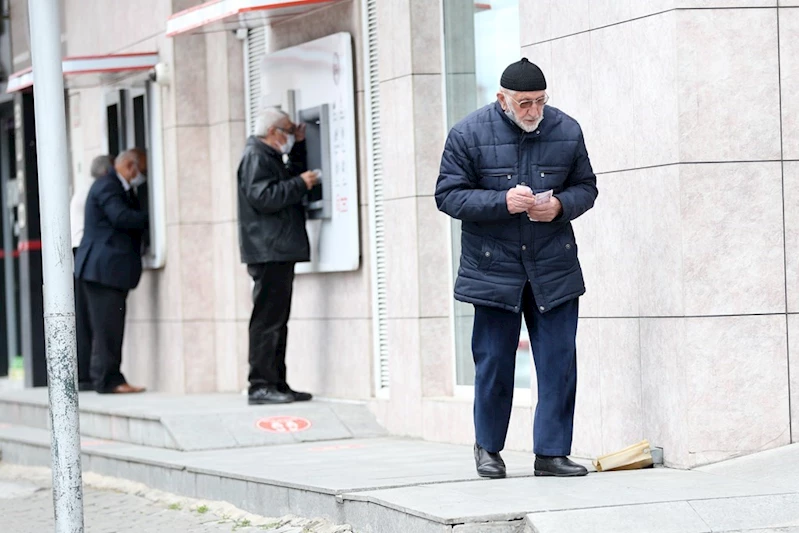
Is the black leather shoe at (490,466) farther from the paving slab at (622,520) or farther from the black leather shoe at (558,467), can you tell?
the paving slab at (622,520)

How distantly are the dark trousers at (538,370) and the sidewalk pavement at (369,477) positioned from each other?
0.71 feet

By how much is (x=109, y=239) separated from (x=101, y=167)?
2.11ft

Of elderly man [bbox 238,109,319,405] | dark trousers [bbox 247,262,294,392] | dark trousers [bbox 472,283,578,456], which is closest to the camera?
dark trousers [bbox 472,283,578,456]

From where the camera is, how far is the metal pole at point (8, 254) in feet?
65.4

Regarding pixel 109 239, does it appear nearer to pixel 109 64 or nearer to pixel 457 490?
pixel 109 64

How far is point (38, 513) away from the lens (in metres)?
9.24

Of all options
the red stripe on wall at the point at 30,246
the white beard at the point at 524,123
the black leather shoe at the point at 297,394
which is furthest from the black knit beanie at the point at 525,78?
the red stripe on wall at the point at 30,246

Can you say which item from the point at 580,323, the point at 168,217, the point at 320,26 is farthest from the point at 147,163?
the point at 580,323

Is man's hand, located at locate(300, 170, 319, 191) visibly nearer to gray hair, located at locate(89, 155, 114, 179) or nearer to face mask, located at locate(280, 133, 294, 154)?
face mask, located at locate(280, 133, 294, 154)

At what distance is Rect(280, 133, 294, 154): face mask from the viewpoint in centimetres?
1109

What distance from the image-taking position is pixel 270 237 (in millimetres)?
10867

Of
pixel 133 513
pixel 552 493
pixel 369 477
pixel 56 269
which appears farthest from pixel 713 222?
pixel 133 513

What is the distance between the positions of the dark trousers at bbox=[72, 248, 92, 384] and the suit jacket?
1.93 ft

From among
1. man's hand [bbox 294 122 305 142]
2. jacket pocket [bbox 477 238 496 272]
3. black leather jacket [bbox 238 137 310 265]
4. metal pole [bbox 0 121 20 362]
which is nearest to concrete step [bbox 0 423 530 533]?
jacket pocket [bbox 477 238 496 272]
